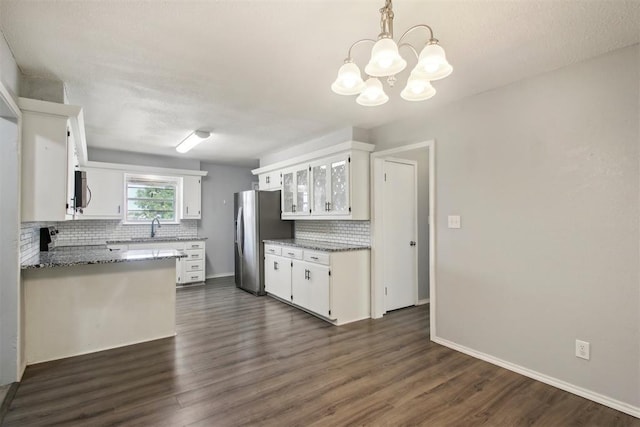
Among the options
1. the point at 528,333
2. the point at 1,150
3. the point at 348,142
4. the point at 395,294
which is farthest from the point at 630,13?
the point at 1,150

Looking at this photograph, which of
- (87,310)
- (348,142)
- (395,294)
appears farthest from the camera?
(395,294)

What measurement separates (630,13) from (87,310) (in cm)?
457

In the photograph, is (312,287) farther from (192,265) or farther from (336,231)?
(192,265)

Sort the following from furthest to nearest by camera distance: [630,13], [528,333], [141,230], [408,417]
Answer: [141,230] → [528,333] → [408,417] → [630,13]

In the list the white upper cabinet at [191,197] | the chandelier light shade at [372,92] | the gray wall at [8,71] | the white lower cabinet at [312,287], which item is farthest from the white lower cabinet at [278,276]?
the gray wall at [8,71]

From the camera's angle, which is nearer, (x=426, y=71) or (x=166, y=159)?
(x=426, y=71)

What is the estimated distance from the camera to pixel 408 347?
123 inches

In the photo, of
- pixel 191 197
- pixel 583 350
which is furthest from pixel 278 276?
pixel 583 350

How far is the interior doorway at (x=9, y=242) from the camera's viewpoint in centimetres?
235

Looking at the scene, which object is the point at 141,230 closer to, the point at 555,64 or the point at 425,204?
the point at 425,204

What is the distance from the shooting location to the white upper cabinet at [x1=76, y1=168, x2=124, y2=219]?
206 inches

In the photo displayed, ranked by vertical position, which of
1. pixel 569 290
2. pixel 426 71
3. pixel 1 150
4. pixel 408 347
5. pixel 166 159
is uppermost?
pixel 166 159

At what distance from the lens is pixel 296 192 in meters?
4.95

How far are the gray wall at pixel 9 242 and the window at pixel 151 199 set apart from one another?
11.6 ft
